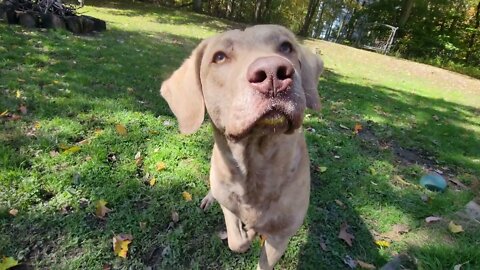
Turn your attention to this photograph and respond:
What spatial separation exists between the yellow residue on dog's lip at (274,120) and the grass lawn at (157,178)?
1.53m

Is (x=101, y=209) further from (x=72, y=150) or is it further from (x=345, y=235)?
(x=345, y=235)

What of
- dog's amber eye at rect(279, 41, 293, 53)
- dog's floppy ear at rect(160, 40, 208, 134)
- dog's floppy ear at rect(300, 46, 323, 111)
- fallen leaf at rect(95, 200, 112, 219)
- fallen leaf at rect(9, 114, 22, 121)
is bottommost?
fallen leaf at rect(95, 200, 112, 219)

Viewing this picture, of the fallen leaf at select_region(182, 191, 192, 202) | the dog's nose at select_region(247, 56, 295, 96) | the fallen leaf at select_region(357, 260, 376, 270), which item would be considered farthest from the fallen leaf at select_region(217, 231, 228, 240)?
the dog's nose at select_region(247, 56, 295, 96)

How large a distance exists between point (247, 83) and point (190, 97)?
2.32ft

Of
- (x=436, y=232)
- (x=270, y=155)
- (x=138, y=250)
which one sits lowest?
(x=138, y=250)

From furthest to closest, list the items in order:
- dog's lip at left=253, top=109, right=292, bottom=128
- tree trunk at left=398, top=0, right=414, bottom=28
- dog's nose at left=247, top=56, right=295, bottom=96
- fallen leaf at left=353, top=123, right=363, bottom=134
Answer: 1. tree trunk at left=398, top=0, right=414, bottom=28
2. fallen leaf at left=353, top=123, right=363, bottom=134
3. dog's lip at left=253, top=109, right=292, bottom=128
4. dog's nose at left=247, top=56, right=295, bottom=96

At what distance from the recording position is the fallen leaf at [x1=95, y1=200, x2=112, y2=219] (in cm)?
306

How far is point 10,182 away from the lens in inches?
125

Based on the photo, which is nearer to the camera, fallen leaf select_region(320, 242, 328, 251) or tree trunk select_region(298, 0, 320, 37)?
fallen leaf select_region(320, 242, 328, 251)

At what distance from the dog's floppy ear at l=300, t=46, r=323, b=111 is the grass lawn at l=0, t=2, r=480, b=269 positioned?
1.39 metres

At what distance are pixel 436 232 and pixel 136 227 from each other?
9.04 feet

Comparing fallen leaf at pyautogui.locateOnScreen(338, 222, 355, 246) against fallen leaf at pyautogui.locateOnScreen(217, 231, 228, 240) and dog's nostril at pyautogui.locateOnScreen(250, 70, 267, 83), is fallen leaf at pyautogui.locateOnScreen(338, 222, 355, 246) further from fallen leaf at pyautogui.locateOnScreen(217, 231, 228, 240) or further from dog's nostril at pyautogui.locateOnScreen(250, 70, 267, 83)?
dog's nostril at pyautogui.locateOnScreen(250, 70, 267, 83)

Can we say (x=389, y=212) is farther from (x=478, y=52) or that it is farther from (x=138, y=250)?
(x=478, y=52)

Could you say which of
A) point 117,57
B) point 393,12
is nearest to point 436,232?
A: point 117,57
